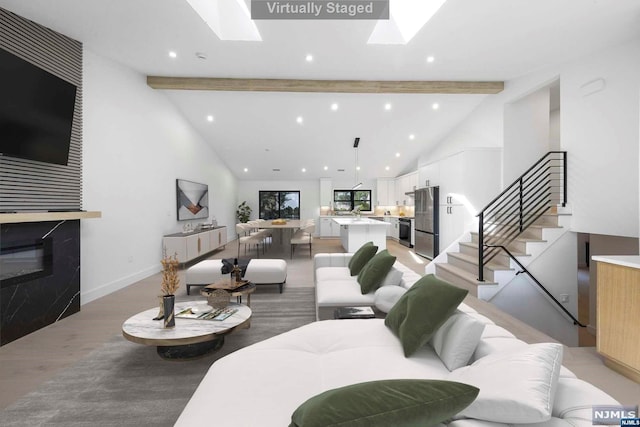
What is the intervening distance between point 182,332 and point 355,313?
1.36 metres

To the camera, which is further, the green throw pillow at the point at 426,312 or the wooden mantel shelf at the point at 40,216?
the wooden mantel shelf at the point at 40,216

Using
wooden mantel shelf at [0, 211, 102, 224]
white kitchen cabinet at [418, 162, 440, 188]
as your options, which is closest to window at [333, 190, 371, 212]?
white kitchen cabinet at [418, 162, 440, 188]

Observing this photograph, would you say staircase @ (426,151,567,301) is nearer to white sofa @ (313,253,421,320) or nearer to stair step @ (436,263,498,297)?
stair step @ (436,263,498,297)

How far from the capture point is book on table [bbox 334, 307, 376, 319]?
2.33 metres

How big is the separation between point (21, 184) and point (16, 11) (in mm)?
1834

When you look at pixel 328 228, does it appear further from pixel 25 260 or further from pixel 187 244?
pixel 25 260

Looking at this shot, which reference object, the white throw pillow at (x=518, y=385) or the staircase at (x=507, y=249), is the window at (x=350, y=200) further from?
the white throw pillow at (x=518, y=385)

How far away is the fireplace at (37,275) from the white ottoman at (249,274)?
1.33m

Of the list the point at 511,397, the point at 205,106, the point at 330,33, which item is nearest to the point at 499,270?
the point at 511,397

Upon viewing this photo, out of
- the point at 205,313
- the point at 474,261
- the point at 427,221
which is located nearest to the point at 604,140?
the point at 474,261

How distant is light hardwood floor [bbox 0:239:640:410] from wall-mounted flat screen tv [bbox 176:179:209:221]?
244cm

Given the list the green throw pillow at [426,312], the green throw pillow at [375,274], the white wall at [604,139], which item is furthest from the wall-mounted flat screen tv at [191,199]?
the white wall at [604,139]

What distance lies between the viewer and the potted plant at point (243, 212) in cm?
1089

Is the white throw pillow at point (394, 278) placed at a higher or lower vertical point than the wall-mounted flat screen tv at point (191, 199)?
lower
